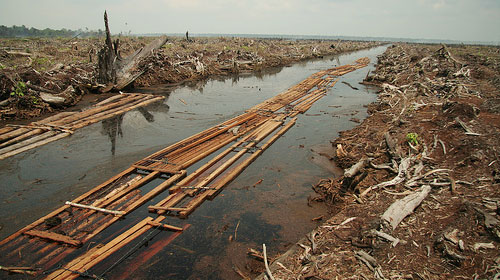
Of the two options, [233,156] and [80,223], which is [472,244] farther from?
[80,223]

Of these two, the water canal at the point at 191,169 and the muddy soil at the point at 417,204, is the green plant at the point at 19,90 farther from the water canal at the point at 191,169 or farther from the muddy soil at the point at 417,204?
the muddy soil at the point at 417,204

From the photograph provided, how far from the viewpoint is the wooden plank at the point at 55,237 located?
14.0 ft

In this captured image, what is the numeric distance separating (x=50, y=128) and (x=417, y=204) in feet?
35.6

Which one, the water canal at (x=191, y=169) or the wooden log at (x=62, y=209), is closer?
the water canal at (x=191, y=169)

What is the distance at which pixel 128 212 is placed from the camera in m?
5.11

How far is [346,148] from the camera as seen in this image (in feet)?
26.6

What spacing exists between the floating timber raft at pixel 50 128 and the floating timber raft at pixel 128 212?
3907mm

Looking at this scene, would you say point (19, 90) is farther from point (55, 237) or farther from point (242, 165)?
point (242, 165)

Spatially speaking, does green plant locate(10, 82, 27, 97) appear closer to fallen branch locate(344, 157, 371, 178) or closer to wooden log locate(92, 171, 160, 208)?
wooden log locate(92, 171, 160, 208)

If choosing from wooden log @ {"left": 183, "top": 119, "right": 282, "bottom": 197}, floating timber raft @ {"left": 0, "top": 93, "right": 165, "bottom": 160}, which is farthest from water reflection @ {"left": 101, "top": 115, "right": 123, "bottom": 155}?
wooden log @ {"left": 183, "top": 119, "right": 282, "bottom": 197}

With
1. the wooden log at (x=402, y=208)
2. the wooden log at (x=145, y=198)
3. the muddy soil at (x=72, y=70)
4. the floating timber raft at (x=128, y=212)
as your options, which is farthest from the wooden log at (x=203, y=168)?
the muddy soil at (x=72, y=70)

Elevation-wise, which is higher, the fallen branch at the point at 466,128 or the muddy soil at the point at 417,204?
the fallen branch at the point at 466,128

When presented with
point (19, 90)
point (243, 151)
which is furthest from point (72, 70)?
point (243, 151)

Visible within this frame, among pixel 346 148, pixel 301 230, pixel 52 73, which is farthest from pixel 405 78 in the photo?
pixel 52 73
